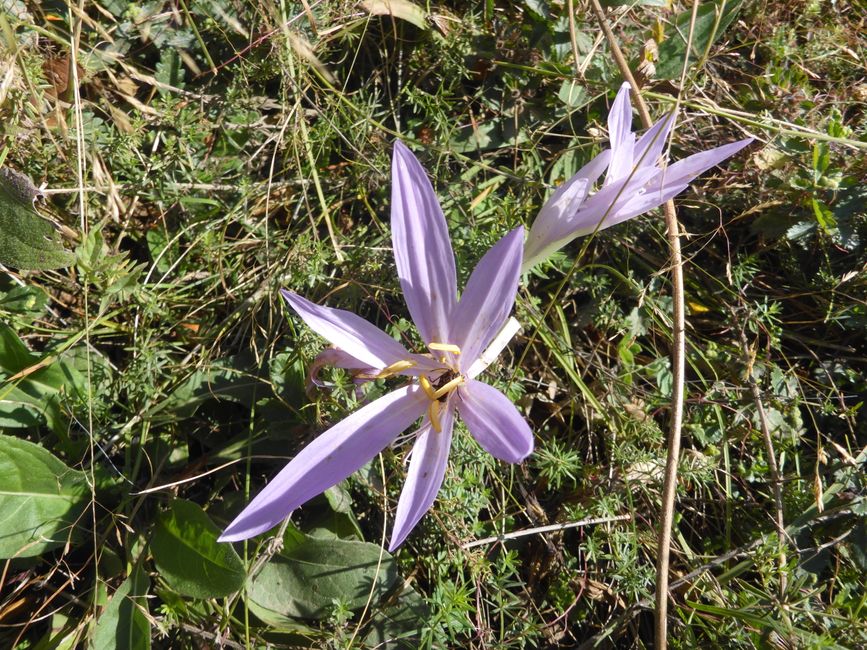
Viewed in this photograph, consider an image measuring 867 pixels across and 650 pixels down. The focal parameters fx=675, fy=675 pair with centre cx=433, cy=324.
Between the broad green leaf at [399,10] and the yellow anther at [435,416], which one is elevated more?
the broad green leaf at [399,10]

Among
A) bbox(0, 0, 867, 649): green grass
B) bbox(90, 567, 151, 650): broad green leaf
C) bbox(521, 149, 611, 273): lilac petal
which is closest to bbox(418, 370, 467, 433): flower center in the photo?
bbox(521, 149, 611, 273): lilac petal

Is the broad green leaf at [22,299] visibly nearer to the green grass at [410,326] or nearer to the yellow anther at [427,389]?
the green grass at [410,326]

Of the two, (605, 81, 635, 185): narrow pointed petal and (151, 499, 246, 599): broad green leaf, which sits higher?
(605, 81, 635, 185): narrow pointed petal

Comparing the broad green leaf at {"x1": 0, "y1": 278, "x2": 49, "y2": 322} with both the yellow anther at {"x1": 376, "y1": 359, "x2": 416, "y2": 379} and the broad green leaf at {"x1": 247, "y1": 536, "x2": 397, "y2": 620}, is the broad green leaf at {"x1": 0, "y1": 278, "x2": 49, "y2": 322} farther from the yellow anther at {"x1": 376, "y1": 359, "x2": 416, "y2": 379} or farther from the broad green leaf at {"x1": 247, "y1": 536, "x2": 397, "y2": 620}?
the yellow anther at {"x1": 376, "y1": 359, "x2": 416, "y2": 379}

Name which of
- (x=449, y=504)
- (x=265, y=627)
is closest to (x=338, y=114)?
(x=449, y=504)

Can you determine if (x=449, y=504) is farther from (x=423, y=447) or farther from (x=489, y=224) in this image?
(x=489, y=224)

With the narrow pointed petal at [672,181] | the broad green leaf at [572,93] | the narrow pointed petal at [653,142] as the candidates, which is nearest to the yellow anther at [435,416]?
the narrow pointed petal at [672,181]

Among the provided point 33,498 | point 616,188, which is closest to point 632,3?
point 616,188
